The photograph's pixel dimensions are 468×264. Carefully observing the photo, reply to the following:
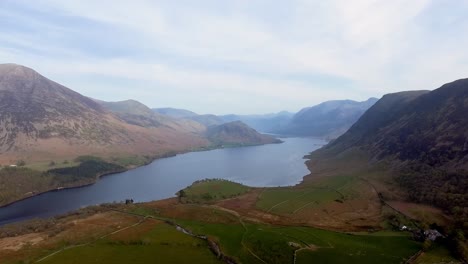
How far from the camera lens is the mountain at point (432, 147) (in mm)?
103938

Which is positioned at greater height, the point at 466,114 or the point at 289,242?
the point at 466,114

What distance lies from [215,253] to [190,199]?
4470 centimetres

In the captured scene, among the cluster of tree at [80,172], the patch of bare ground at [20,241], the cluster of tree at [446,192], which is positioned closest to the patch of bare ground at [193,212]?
the patch of bare ground at [20,241]

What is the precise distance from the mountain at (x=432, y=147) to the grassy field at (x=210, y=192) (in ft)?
178

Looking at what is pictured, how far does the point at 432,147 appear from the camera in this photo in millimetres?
139500

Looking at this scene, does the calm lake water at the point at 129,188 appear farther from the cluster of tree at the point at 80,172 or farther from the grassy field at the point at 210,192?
the grassy field at the point at 210,192

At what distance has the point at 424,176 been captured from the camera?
11812cm

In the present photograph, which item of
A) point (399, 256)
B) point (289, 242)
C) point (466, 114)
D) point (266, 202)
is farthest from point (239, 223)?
point (466, 114)

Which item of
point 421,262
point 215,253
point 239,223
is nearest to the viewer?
point 421,262

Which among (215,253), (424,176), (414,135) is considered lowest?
(215,253)

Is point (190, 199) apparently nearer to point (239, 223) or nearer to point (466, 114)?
point (239, 223)

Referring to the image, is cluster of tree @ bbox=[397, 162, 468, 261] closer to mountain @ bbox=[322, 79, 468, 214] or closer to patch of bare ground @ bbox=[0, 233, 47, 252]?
mountain @ bbox=[322, 79, 468, 214]

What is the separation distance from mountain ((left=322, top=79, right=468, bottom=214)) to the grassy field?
54376mm

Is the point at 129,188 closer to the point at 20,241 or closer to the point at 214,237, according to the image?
the point at 20,241
